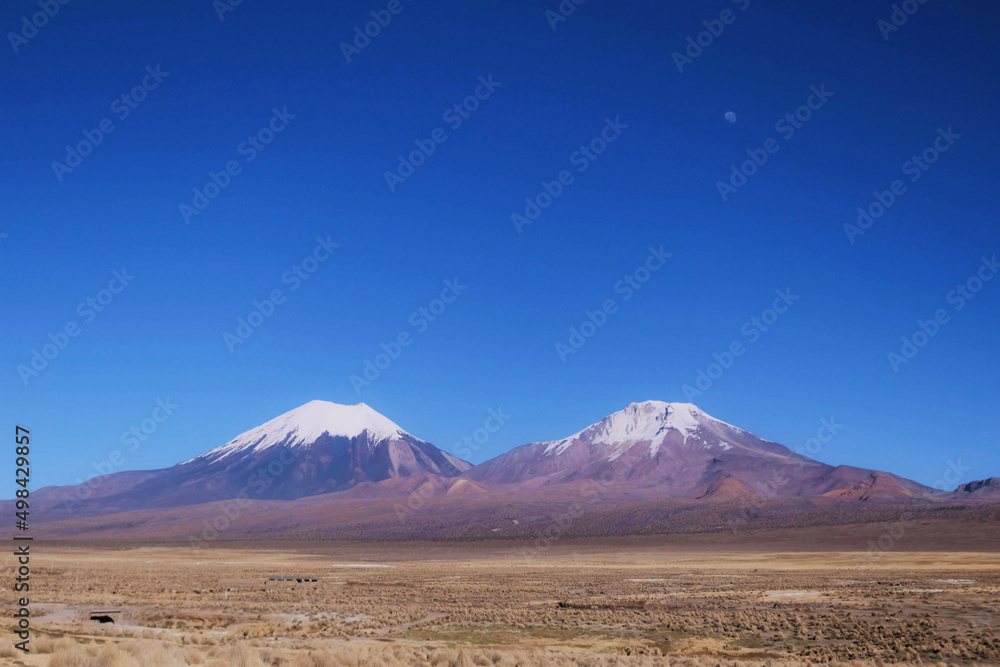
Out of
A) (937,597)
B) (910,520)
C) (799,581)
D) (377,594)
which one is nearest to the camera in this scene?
(937,597)

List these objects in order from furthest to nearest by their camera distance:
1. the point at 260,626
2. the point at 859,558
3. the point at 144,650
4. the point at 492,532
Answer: the point at 492,532
the point at 859,558
the point at 260,626
the point at 144,650

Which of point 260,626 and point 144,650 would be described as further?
point 260,626

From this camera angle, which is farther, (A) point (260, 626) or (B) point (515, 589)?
(B) point (515, 589)

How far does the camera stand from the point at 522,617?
3011 centimetres

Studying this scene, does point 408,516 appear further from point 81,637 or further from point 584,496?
point 81,637

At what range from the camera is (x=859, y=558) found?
72.8m

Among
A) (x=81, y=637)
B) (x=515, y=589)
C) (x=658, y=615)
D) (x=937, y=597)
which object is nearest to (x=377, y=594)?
(x=515, y=589)

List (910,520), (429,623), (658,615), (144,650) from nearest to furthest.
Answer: (144,650) < (429,623) < (658,615) < (910,520)

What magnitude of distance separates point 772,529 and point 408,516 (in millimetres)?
85614

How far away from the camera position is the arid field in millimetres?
20281

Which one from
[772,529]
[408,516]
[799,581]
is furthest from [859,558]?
[408,516]

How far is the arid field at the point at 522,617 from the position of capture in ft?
66.5

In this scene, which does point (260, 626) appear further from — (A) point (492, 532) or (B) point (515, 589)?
(A) point (492, 532)

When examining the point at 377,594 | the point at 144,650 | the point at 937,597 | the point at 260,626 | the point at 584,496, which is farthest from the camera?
the point at 584,496
